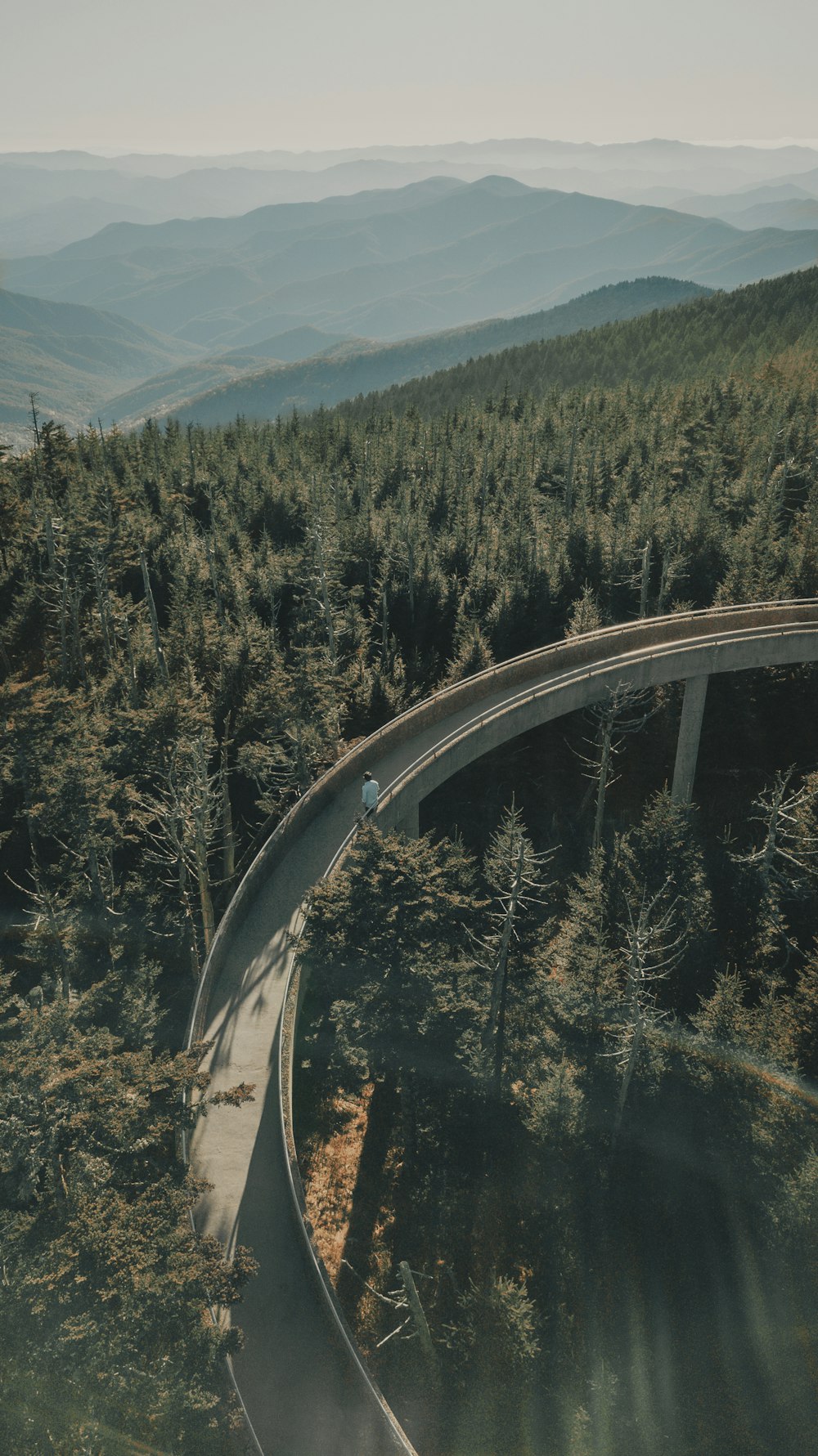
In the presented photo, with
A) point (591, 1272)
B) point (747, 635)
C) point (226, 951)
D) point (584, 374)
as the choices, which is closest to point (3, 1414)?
point (226, 951)

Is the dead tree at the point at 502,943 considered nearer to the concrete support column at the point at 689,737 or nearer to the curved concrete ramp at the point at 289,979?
the curved concrete ramp at the point at 289,979

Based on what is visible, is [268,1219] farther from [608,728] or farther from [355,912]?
[608,728]

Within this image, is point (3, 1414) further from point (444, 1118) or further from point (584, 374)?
point (584, 374)

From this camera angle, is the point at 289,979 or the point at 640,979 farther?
the point at 640,979

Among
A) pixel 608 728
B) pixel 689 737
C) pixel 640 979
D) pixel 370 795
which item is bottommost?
pixel 640 979

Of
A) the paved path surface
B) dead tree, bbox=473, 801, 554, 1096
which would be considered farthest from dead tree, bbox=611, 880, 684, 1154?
the paved path surface

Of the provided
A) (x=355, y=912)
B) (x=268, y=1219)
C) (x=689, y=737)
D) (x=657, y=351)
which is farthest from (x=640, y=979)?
(x=657, y=351)
